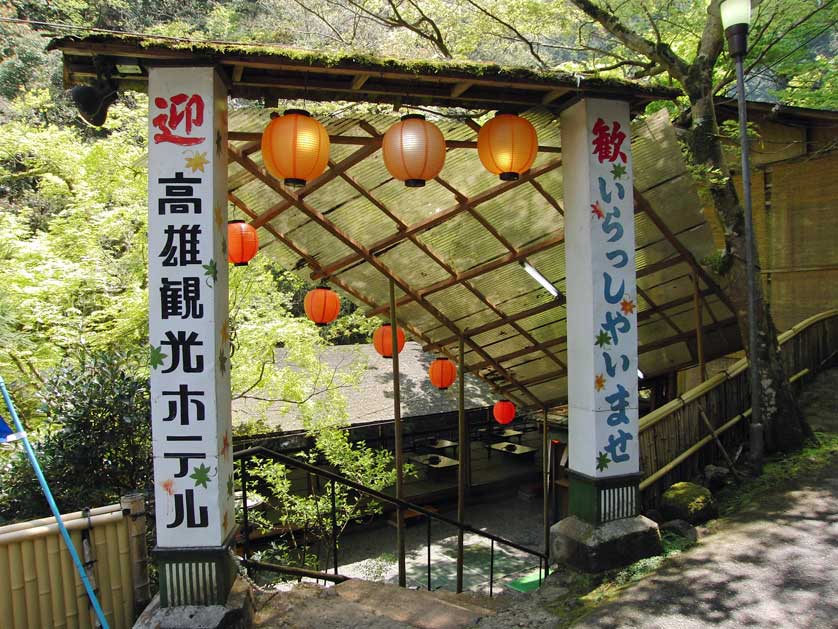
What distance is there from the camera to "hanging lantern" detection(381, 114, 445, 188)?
5.43 meters

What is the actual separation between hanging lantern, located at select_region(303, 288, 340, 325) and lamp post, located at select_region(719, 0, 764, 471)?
5.66 m

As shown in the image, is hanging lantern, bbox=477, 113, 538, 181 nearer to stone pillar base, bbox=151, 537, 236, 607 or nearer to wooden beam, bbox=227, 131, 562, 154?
wooden beam, bbox=227, 131, 562, 154

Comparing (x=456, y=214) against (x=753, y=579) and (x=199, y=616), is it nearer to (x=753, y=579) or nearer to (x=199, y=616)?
(x=753, y=579)

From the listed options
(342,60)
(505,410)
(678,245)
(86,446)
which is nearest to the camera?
(342,60)

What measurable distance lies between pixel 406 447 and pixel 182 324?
14.3 m

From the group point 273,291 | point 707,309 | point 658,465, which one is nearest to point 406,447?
point 273,291

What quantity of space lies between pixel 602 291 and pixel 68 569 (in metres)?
5.18

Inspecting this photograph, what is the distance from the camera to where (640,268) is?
8.99 metres

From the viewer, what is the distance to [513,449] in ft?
62.7

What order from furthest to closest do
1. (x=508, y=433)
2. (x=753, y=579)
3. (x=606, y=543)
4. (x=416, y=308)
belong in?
(x=508, y=433) < (x=416, y=308) < (x=606, y=543) < (x=753, y=579)

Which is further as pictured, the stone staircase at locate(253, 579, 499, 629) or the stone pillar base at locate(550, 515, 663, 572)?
the stone pillar base at locate(550, 515, 663, 572)

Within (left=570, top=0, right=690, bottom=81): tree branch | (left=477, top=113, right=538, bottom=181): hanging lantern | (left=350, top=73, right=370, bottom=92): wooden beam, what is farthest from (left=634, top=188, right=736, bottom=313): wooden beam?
(left=350, top=73, right=370, bottom=92): wooden beam

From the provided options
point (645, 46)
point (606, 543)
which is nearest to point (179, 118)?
point (606, 543)

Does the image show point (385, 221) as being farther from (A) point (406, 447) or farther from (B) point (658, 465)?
(A) point (406, 447)
